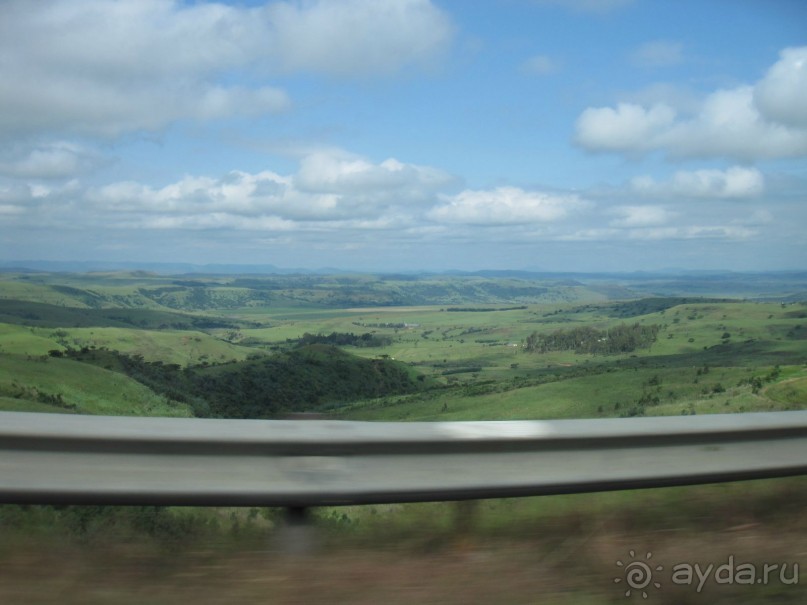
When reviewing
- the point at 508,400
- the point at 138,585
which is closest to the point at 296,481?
the point at 138,585

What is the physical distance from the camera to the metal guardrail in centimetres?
365

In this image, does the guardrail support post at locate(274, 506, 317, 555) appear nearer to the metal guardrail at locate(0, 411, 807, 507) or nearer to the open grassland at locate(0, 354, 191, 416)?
the metal guardrail at locate(0, 411, 807, 507)

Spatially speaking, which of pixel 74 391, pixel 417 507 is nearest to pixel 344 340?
pixel 74 391

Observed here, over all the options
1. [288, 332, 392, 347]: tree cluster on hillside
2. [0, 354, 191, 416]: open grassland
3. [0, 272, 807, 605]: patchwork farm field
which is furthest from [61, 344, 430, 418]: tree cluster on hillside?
[288, 332, 392, 347]: tree cluster on hillside

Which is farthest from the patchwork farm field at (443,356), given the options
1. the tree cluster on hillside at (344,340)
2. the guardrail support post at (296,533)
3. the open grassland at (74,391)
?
the guardrail support post at (296,533)

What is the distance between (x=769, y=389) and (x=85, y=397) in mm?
7966

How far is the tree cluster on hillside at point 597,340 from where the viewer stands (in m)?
20.5

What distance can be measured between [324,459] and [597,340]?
62.9ft

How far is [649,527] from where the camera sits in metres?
4.57

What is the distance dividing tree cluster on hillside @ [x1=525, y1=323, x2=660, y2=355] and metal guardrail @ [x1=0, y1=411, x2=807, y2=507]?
51.3ft

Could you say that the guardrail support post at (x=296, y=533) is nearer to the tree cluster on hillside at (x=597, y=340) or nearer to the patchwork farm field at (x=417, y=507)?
the patchwork farm field at (x=417, y=507)

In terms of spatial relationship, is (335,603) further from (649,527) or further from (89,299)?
(89,299)

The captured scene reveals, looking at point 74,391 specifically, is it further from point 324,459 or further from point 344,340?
point 344,340

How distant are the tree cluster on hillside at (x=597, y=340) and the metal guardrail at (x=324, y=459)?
51.3 ft
